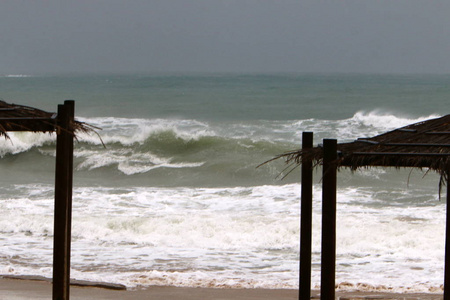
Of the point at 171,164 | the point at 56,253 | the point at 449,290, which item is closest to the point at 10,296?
the point at 56,253

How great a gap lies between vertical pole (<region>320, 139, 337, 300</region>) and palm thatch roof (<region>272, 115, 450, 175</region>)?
0.07 m

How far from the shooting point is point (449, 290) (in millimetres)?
4957

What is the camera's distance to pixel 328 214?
4691 millimetres

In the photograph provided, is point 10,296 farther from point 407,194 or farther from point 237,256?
point 407,194

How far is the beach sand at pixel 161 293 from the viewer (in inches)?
277

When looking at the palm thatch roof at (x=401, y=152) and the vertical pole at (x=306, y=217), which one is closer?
the palm thatch roof at (x=401, y=152)

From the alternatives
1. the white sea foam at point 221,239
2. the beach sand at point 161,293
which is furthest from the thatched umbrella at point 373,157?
the white sea foam at point 221,239

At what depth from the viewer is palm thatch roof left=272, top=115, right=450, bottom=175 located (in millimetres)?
4656

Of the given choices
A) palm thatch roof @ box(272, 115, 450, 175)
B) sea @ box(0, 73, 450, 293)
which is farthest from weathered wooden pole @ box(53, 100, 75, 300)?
palm thatch roof @ box(272, 115, 450, 175)

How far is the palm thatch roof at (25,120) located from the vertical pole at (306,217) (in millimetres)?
1550

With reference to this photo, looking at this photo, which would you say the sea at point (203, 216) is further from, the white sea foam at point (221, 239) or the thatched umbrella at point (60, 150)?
the thatched umbrella at point (60, 150)

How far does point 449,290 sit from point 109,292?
357 centimetres

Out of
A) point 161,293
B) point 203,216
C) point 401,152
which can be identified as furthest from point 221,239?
point 401,152

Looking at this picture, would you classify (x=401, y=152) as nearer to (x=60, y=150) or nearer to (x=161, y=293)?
(x=60, y=150)
